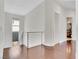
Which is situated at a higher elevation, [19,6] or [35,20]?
[19,6]

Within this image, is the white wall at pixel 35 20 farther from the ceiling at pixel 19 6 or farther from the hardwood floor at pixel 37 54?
the hardwood floor at pixel 37 54

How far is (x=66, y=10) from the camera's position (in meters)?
11.3

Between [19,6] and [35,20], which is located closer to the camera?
[19,6]

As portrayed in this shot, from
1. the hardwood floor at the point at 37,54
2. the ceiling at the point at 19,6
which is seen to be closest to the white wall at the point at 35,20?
the ceiling at the point at 19,6

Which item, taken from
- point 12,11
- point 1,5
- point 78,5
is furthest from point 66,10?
point 78,5

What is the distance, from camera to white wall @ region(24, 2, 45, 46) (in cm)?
788

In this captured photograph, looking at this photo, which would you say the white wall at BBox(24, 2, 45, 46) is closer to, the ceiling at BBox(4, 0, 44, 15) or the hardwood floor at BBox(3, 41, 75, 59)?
the ceiling at BBox(4, 0, 44, 15)

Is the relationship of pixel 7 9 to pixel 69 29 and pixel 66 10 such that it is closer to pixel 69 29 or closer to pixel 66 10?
pixel 66 10

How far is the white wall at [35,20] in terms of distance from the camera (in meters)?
7.88

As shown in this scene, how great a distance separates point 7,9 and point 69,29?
9479 millimetres

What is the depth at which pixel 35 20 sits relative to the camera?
26.5 feet

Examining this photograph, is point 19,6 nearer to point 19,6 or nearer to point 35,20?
point 19,6

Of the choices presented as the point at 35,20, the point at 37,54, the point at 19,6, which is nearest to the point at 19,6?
the point at 19,6

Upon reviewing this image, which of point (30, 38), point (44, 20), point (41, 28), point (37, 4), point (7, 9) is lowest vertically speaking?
point (30, 38)
